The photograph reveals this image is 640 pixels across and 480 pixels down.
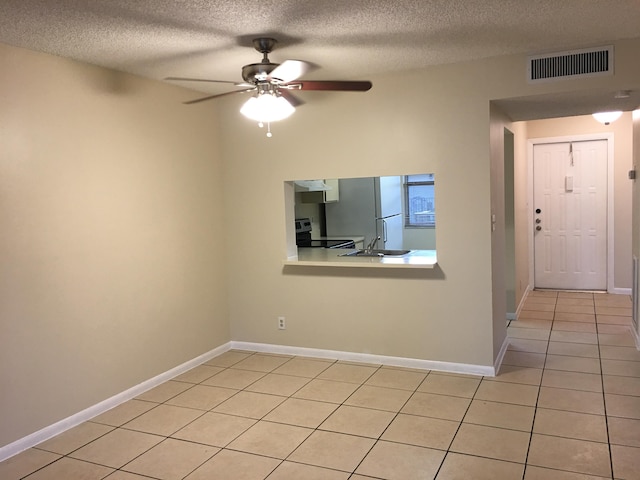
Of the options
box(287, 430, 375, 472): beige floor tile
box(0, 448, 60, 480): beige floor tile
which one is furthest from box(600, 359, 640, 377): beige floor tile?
box(0, 448, 60, 480): beige floor tile

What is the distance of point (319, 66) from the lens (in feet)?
12.1

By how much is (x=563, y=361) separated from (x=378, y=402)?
170cm

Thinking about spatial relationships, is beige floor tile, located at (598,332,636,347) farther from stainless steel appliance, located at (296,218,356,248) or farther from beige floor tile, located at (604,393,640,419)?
stainless steel appliance, located at (296,218,356,248)

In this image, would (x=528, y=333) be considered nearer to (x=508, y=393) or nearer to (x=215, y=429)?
(x=508, y=393)

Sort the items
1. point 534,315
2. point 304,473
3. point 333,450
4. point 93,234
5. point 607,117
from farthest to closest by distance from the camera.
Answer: point 607,117 → point 534,315 → point 93,234 → point 333,450 → point 304,473

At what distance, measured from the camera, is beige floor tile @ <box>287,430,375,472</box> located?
2721mm

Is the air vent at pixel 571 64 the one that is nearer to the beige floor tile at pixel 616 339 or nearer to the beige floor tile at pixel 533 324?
the beige floor tile at pixel 616 339

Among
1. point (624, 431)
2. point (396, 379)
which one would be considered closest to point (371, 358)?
point (396, 379)

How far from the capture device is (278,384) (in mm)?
3900

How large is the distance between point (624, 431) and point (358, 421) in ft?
5.01

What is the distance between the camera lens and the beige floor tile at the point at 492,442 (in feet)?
8.96

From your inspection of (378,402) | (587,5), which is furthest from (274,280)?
(587,5)

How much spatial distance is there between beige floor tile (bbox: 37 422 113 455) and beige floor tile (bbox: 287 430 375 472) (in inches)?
51.4

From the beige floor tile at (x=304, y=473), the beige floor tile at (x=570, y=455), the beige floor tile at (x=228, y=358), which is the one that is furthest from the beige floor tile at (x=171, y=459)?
the beige floor tile at (x=570, y=455)
